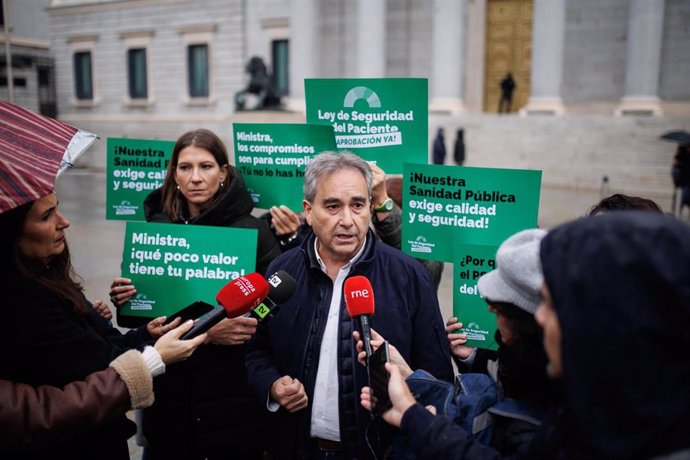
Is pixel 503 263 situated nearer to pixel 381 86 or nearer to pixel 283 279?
pixel 283 279

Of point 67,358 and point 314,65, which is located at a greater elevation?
point 314,65

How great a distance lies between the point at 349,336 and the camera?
7.29 ft

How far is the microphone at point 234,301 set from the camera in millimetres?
1973

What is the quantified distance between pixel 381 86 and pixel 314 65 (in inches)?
1018

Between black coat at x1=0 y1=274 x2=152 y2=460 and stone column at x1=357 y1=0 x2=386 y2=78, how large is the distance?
81.2 ft

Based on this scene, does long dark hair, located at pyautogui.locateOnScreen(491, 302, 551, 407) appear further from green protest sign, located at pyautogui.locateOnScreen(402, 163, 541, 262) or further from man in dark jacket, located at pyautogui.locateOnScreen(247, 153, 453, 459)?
green protest sign, located at pyautogui.locateOnScreen(402, 163, 541, 262)

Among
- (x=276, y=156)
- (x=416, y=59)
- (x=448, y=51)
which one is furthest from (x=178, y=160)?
(x=416, y=59)

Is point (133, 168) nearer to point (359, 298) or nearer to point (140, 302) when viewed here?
point (140, 302)

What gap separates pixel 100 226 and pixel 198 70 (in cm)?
2289

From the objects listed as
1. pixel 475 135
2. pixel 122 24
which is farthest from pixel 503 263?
pixel 122 24

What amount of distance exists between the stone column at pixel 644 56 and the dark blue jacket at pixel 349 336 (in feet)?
69.4

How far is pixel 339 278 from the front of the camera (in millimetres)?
2334

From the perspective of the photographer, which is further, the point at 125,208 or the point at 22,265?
the point at 125,208

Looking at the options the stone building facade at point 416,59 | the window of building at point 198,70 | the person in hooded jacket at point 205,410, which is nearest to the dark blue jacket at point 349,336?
the person in hooded jacket at point 205,410
